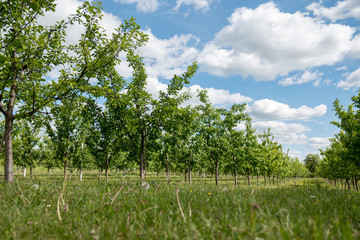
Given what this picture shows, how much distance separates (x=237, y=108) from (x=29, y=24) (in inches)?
952

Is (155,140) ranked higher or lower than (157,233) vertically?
higher

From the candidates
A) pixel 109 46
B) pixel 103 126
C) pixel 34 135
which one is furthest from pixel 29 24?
pixel 34 135

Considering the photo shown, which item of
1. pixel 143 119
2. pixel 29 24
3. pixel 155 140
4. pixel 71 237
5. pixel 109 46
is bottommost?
pixel 71 237

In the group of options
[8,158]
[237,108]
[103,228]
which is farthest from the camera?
[237,108]

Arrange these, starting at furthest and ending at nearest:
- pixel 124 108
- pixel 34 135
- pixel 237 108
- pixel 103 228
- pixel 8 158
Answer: pixel 34 135
pixel 237 108
pixel 124 108
pixel 8 158
pixel 103 228

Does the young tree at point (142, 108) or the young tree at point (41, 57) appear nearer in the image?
the young tree at point (41, 57)

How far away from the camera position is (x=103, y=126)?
36.9 feet

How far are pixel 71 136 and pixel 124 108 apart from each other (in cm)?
2100

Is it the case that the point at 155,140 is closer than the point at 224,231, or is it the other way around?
the point at 224,231

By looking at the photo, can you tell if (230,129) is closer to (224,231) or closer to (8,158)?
(8,158)

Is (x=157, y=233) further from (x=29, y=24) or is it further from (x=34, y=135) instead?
(x=34, y=135)

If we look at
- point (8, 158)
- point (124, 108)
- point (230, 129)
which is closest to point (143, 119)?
point (124, 108)

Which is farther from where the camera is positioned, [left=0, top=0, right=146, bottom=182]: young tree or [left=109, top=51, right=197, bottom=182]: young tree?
[left=109, top=51, right=197, bottom=182]: young tree

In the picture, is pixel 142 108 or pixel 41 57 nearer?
pixel 41 57
